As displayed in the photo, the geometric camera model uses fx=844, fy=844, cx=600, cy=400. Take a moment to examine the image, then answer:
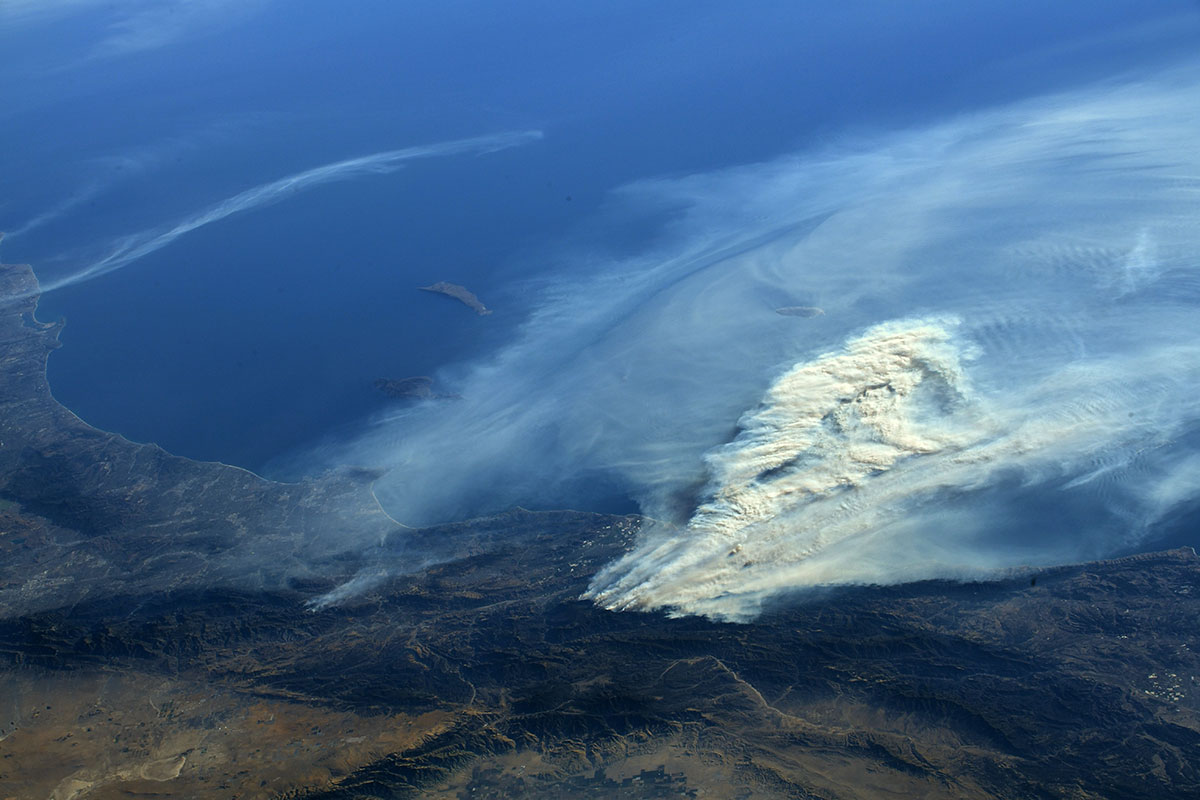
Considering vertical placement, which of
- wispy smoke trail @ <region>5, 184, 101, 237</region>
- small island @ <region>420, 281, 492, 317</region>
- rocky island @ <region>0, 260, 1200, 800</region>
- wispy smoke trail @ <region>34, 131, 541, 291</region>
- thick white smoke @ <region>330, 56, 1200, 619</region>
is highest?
wispy smoke trail @ <region>5, 184, 101, 237</region>

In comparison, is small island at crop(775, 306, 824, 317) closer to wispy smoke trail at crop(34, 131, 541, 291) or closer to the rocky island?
the rocky island

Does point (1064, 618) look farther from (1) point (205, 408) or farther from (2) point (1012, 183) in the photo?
(1) point (205, 408)

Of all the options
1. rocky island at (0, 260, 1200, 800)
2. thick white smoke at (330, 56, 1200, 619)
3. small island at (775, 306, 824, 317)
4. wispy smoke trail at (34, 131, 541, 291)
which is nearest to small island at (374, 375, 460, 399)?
thick white smoke at (330, 56, 1200, 619)

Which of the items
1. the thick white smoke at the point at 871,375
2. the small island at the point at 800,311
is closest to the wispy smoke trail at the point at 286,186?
the thick white smoke at the point at 871,375

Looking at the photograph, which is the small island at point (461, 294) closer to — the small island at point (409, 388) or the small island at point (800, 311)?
the small island at point (409, 388)

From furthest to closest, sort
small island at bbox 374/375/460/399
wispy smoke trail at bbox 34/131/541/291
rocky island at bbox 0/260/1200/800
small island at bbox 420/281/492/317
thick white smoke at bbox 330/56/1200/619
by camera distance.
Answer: wispy smoke trail at bbox 34/131/541/291
small island at bbox 420/281/492/317
small island at bbox 374/375/460/399
thick white smoke at bbox 330/56/1200/619
rocky island at bbox 0/260/1200/800

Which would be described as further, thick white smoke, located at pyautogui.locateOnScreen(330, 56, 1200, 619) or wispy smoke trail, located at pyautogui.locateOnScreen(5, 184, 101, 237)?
wispy smoke trail, located at pyautogui.locateOnScreen(5, 184, 101, 237)
